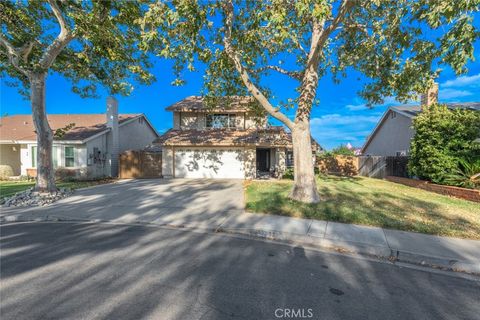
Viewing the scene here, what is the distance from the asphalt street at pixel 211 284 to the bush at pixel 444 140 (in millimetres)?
8740

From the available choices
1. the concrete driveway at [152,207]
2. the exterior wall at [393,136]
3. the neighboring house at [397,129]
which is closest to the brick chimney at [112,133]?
the concrete driveway at [152,207]

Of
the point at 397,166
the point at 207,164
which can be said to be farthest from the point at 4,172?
the point at 397,166

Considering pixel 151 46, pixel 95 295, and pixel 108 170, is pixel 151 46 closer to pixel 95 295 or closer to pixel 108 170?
pixel 95 295

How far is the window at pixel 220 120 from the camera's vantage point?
1747 centimetres

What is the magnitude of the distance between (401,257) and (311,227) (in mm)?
1814

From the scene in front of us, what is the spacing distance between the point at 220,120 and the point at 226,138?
2.57 m

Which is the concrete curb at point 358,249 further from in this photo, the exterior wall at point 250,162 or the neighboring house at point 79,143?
the neighboring house at point 79,143

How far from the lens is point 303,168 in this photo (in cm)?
790

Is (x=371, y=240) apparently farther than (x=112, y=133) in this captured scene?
No

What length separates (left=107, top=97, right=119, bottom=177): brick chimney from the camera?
675 inches

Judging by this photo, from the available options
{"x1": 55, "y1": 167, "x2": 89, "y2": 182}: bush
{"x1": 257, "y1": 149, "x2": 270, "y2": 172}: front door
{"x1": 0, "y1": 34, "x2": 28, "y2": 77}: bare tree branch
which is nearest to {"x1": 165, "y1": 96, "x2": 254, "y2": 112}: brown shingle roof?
{"x1": 257, "y1": 149, "x2": 270, "y2": 172}: front door

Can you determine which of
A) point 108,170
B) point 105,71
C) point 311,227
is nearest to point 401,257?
point 311,227

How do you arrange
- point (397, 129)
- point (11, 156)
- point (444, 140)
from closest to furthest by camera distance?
point (444, 140)
point (11, 156)
point (397, 129)

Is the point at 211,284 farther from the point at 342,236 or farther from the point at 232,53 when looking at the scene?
the point at 232,53
